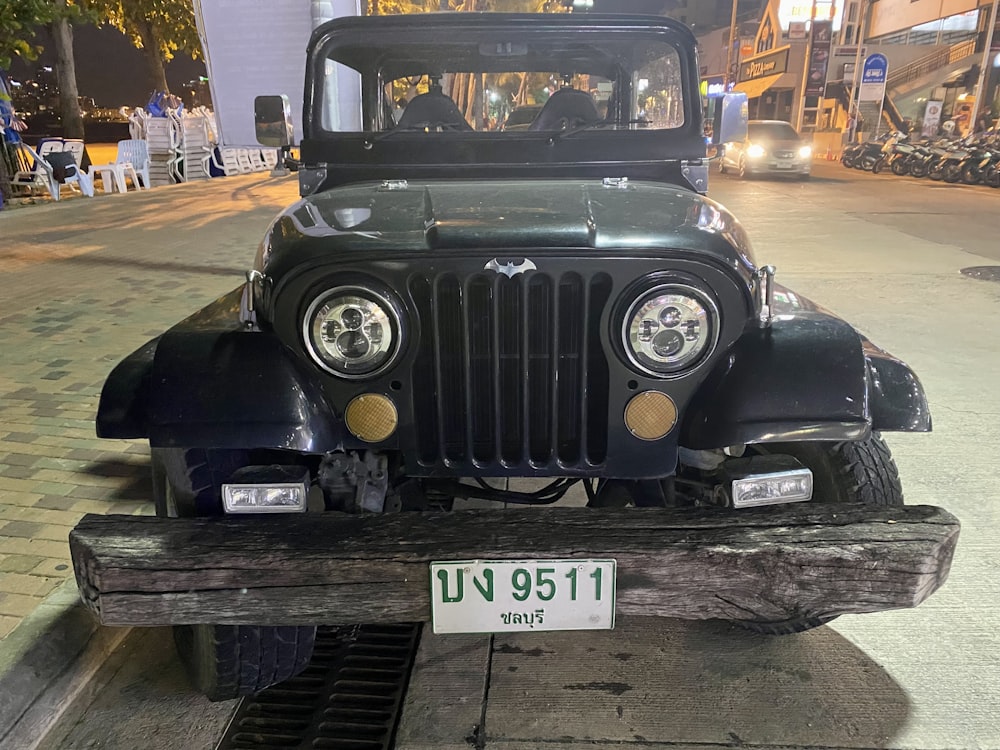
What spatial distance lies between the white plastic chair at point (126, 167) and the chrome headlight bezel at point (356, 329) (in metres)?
14.8

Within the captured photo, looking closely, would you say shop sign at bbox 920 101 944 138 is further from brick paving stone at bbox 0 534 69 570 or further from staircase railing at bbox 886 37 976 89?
brick paving stone at bbox 0 534 69 570

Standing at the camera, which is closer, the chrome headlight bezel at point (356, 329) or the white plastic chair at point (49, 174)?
the chrome headlight bezel at point (356, 329)

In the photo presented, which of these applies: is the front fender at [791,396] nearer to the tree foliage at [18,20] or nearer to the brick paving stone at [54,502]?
the brick paving stone at [54,502]

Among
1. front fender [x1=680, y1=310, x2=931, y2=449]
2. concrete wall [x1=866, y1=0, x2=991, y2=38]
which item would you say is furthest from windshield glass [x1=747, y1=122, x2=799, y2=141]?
front fender [x1=680, y1=310, x2=931, y2=449]

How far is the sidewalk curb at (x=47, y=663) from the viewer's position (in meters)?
2.28

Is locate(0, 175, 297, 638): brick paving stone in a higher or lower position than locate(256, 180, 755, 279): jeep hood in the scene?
lower

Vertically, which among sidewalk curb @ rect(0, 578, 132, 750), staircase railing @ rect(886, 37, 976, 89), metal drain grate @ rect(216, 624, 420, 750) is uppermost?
staircase railing @ rect(886, 37, 976, 89)

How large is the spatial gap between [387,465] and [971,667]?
6.38 feet

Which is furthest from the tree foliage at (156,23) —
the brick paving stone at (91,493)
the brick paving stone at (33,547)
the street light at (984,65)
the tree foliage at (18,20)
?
the street light at (984,65)

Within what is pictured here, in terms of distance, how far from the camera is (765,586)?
179cm

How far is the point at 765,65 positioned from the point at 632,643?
41681 mm

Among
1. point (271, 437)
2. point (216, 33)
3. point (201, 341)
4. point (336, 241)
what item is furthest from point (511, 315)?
point (216, 33)

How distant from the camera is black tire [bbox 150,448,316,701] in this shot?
212 centimetres

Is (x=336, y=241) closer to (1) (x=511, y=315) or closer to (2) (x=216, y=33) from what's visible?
(1) (x=511, y=315)
